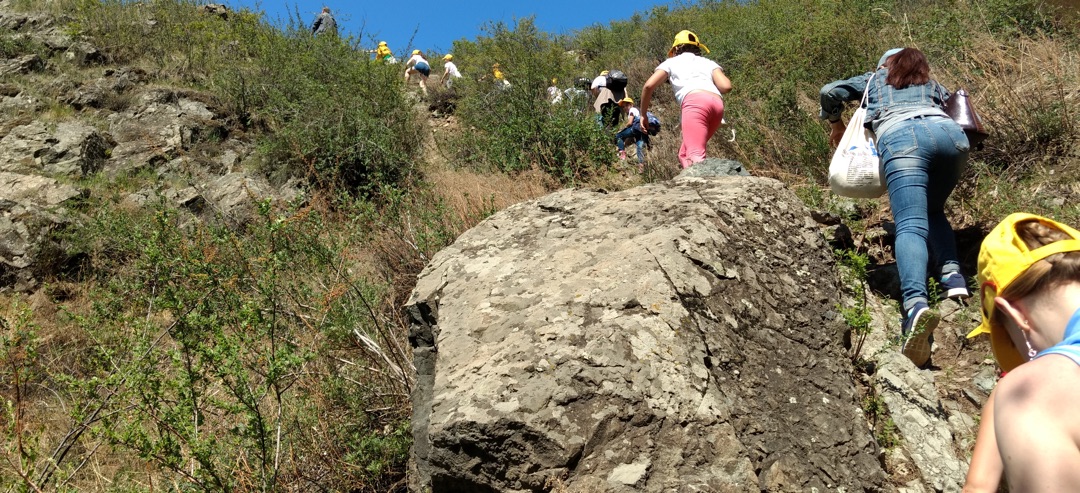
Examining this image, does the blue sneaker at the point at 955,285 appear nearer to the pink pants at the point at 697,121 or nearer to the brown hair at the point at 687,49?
the pink pants at the point at 697,121

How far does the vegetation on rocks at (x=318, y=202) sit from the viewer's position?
103 inches

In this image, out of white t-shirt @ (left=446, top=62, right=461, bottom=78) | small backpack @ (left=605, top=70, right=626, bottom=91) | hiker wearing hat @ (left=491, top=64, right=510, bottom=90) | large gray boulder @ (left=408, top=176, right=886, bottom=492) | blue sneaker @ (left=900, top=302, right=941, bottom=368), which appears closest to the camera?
large gray boulder @ (left=408, top=176, right=886, bottom=492)

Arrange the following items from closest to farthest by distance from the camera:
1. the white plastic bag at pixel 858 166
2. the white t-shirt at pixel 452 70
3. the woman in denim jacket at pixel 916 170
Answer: the woman in denim jacket at pixel 916 170 < the white plastic bag at pixel 858 166 < the white t-shirt at pixel 452 70

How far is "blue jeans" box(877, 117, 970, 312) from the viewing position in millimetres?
2992

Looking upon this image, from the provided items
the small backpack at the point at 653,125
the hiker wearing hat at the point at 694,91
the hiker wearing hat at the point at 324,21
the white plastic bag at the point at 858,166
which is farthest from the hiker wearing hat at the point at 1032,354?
the hiker wearing hat at the point at 324,21

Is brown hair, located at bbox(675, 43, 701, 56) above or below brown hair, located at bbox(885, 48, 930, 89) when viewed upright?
above

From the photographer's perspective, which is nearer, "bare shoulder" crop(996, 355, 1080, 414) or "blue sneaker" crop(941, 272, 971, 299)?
"bare shoulder" crop(996, 355, 1080, 414)

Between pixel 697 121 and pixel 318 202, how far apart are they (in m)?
3.87

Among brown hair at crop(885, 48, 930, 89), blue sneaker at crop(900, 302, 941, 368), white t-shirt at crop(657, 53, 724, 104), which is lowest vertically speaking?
blue sneaker at crop(900, 302, 941, 368)

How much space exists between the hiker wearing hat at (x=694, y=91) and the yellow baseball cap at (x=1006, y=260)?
2768 millimetres

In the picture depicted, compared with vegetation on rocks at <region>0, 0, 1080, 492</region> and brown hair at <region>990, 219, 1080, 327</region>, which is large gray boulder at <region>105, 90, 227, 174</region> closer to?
vegetation on rocks at <region>0, 0, 1080, 492</region>

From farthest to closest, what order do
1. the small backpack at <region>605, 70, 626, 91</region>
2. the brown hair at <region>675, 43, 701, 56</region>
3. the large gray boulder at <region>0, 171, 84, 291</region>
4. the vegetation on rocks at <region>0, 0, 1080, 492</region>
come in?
the small backpack at <region>605, 70, 626, 91</region> < the large gray boulder at <region>0, 171, 84, 291</region> < the brown hair at <region>675, 43, 701, 56</region> < the vegetation on rocks at <region>0, 0, 1080, 492</region>

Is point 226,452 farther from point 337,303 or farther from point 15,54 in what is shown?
point 15,54

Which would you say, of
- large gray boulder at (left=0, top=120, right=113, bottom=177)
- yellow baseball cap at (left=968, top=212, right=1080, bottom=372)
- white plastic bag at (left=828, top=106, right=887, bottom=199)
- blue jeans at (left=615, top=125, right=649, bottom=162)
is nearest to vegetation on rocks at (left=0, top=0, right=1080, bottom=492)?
large gray boulder at (left=0, top=120, right=113, bottom=177)
